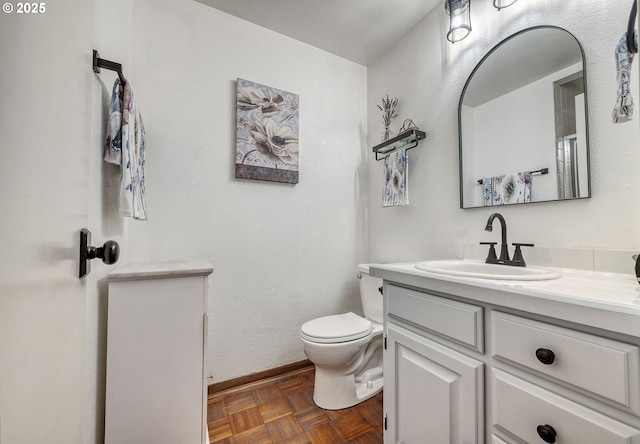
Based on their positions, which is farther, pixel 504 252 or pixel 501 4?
pixel 501 4

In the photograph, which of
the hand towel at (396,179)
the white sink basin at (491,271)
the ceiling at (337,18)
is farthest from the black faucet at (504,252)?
the ceiling at (337,18)

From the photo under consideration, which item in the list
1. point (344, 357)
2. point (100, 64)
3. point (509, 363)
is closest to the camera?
point (509, 363)

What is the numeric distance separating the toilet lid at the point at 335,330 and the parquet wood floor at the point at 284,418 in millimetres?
435

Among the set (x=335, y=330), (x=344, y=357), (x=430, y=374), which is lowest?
(x=344, y=357)

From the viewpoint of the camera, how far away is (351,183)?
2238mm

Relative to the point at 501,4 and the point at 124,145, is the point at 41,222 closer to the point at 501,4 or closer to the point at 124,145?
the point at 124,145

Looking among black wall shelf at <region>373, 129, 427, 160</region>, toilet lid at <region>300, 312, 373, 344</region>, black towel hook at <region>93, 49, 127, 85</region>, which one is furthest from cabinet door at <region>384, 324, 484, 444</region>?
black towel hook at <region>93, 49, 127, 85</region>

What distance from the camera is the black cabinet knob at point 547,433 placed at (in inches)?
24.1

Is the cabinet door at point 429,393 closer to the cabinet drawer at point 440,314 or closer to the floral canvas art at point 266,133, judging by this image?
the cabinet drawer at point 440,314

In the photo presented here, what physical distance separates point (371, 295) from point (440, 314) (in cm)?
98

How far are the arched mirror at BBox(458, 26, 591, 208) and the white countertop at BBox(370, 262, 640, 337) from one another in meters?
0.45

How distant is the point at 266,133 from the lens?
73.3 inches

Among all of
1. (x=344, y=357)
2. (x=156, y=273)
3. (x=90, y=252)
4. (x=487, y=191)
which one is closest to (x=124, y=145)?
(x=156, y=273)

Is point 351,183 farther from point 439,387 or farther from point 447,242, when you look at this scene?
point 439,387
